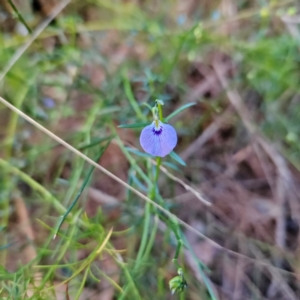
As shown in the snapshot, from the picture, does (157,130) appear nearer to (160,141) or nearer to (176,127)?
(160,141)

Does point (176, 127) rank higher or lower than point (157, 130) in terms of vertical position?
higher

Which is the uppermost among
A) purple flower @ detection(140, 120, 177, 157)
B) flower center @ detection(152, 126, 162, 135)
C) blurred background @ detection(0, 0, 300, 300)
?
blurred background @ detection(0, 0, 300, 300)

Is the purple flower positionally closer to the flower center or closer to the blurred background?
the flower center

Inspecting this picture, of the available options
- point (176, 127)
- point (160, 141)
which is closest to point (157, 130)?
point (160, 141)

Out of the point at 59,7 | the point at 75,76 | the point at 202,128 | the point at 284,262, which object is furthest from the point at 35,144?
the point at 284,262

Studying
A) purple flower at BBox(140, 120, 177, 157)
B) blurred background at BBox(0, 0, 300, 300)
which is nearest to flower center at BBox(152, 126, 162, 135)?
purple flower at BBox(140, 120, 177, 157)

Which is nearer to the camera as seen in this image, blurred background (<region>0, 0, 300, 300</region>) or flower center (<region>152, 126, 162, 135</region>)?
flower center (<region>152, 126, 162, 135</region>)

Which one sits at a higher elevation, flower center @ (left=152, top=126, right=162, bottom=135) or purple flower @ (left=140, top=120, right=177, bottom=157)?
flower center @ (left=152, top=126, right=162, bottom=135)
